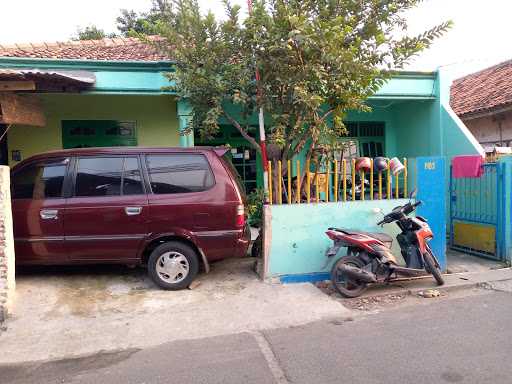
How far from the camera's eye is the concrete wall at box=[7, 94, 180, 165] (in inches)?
349

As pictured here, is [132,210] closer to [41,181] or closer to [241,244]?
[41,181]

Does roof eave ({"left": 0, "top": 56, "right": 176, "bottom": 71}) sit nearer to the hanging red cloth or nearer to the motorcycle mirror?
the motorcycle mirror

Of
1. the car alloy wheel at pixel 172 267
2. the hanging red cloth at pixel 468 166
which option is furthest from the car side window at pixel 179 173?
the hanging red cloth at pixel 468 166

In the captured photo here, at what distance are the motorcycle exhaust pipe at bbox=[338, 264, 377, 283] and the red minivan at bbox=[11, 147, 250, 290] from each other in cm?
132

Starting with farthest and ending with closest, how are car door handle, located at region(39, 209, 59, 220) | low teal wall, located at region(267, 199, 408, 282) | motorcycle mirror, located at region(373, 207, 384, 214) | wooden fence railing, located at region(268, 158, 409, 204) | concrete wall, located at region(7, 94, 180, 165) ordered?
concrete wall, located at region(7, 94, 180, 165) → motorcycle mirror, located at region(373, 207, 384, 214) → wooden fence railing, located at region(268, 158, 409, 204) → low teal wall, located at region(267, 199, 408, 282) → car door handle, located at region(39, 209, 59, 220)

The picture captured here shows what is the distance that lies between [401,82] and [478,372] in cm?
672

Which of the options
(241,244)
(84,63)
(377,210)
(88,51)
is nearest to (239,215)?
(241,244)

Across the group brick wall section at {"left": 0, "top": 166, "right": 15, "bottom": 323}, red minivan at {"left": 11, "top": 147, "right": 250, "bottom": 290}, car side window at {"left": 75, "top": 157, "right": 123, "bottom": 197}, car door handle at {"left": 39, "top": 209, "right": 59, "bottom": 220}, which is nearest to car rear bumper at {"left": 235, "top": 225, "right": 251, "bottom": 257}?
red minivan at {"left": 11, "top": 147, "right": 250, "bottom": 290}

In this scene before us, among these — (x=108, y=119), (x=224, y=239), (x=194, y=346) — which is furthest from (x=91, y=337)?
(x=108, y=119)

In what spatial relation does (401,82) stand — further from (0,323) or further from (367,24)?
(0,323)

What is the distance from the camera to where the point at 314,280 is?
5.96 meters

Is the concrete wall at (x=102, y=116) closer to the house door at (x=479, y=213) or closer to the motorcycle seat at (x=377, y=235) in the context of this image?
the motorcycle seat at (x=377, y=235)

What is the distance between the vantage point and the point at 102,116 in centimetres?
916

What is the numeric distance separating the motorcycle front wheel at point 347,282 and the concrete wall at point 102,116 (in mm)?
5061
